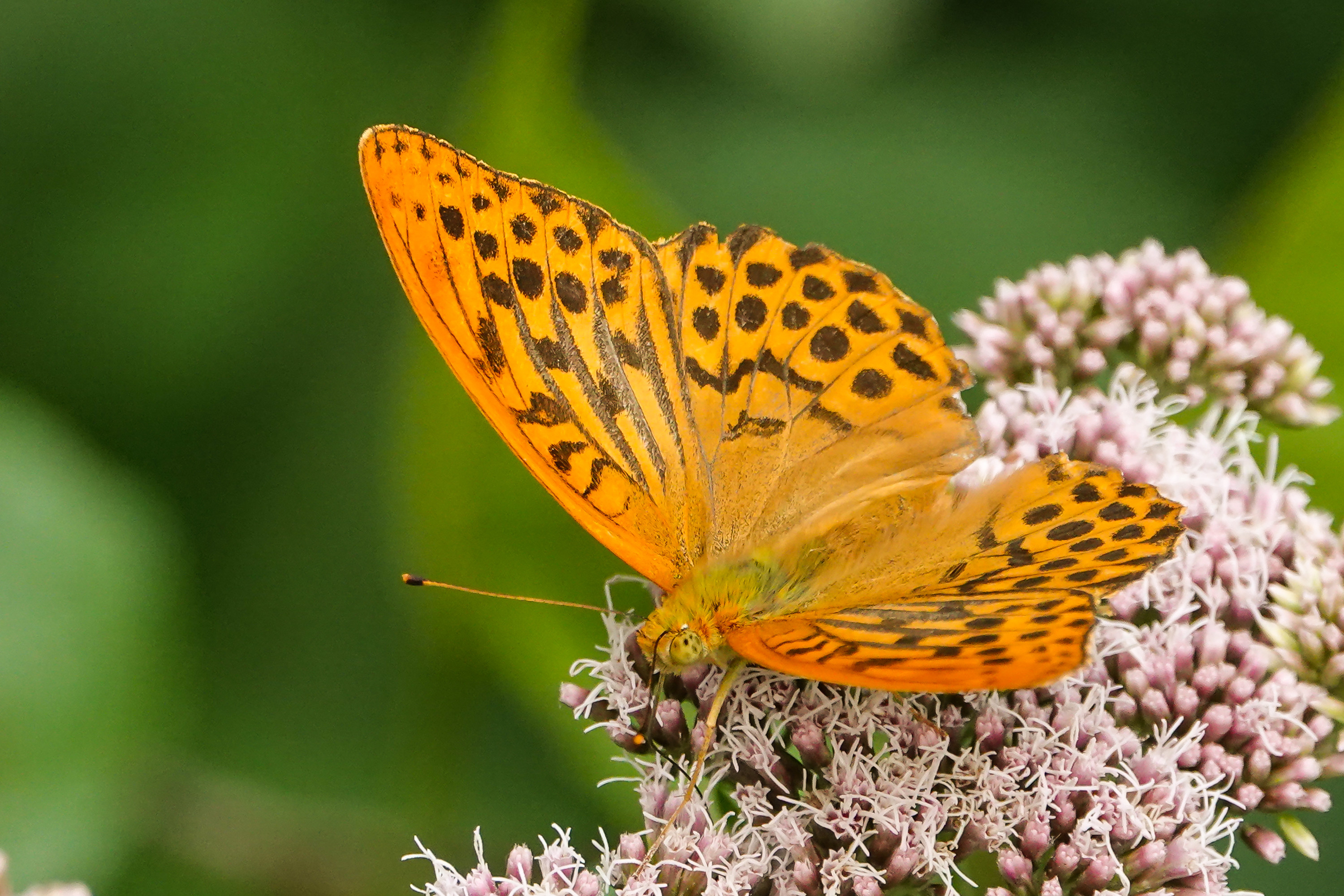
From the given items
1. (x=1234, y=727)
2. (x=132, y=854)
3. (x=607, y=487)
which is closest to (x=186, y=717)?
(x=132, y=854)

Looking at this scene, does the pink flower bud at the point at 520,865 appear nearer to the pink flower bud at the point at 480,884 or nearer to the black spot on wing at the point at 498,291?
the pink flower bud at the point at 480,884

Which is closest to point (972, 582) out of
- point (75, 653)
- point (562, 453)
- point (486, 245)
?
point (562, 453)

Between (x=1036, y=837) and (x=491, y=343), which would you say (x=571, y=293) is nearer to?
(x=491, y=343)

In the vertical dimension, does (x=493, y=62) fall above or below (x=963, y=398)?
above

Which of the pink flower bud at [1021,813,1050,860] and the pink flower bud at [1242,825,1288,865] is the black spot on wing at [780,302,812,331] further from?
the pink flower bud at [1242,825,1288,865]

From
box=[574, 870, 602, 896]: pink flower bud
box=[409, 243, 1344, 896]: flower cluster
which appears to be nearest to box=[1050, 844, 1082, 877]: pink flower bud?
box=[409, 243, 1344, 896]: flower cluster

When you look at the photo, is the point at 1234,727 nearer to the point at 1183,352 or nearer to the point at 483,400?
the point at 1183,352
